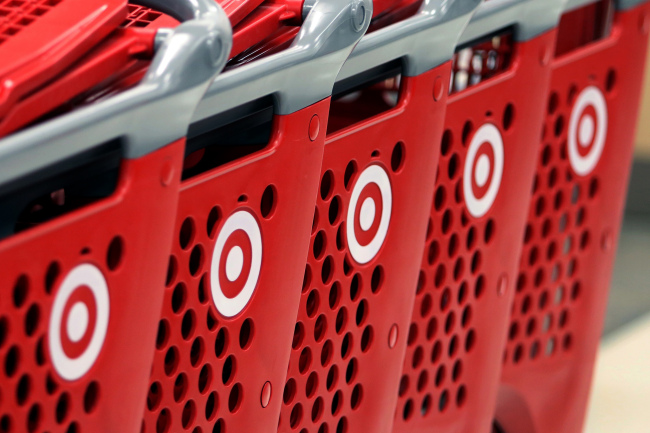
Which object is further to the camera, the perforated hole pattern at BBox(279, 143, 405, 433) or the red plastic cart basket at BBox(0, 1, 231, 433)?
the perforated hole pattern at BBox(279, 143, 405, 433)

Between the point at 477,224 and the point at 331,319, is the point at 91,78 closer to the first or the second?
the point at 331,319

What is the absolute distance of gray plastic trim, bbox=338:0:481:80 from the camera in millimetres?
1062

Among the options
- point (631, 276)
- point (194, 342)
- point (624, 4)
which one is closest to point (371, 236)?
point (194, 342)

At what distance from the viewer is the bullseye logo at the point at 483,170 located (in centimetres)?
126

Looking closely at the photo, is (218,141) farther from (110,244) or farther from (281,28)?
(110,244)

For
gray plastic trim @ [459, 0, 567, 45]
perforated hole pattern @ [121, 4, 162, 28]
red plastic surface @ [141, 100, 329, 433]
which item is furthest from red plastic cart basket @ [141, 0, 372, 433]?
gray plastic trim @ [459, 0, 567, 45]

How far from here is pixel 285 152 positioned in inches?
39.1

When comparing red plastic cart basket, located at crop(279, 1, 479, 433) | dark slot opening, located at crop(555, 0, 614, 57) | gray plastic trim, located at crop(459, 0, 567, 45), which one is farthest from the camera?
dark slot opening, located at crop(555, 0, 614, 57)

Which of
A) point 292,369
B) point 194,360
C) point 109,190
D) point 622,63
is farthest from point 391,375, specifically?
point 622,63

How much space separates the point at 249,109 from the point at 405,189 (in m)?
0.23

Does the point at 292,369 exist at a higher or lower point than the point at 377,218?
lower

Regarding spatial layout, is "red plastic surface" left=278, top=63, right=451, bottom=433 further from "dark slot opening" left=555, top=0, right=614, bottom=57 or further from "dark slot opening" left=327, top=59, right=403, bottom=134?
"dark slot opening" left=555, top=0, right=614, bottom=57

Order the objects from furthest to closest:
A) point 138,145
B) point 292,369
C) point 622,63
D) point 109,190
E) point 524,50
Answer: point 622,63 < point 524,50 < point 292,369 < point 109,190 < point 138,145

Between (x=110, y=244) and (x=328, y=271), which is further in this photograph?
(x=328, y=271)
